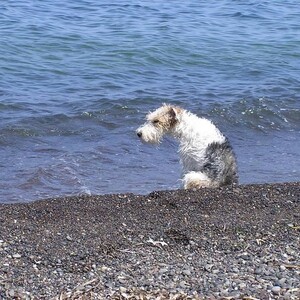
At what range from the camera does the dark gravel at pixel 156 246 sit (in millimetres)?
6160

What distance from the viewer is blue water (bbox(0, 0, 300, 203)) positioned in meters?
11.2

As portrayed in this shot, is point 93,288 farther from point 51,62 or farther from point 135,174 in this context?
point 51,62

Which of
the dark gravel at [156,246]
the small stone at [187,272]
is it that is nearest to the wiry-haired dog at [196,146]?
the dark gravel at [156,246]

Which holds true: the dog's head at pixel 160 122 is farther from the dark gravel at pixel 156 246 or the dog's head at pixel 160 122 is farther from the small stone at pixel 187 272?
the small stone at pixel 187 272

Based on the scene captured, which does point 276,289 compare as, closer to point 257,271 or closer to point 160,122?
point 257,271

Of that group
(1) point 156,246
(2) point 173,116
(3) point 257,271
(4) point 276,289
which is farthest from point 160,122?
(4) point 276,289

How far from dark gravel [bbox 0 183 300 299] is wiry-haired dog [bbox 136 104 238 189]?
0.53 m

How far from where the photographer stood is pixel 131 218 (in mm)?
7727

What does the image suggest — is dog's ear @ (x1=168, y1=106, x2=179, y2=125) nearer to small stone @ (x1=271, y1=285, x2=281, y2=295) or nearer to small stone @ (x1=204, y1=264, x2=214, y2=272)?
small stone @ (x1=204, y1=264, x2=214, y2=272)

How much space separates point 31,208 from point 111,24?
1342 cm

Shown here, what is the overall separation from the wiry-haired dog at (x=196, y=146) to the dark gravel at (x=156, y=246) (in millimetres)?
528

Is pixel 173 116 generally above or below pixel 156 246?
above

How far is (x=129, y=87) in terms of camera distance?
50.4 feet

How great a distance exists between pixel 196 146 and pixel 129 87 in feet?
20.4
